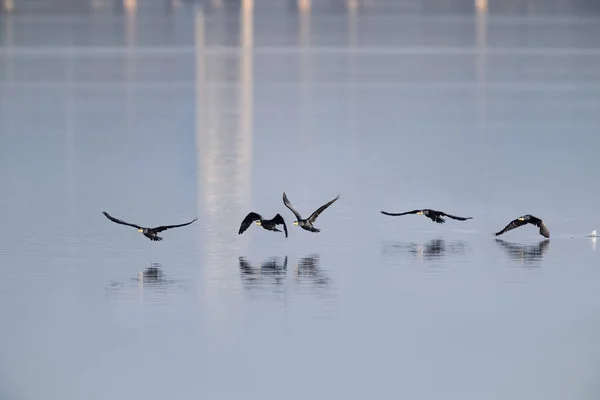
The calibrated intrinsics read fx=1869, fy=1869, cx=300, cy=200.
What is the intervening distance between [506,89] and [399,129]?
12.1 meters

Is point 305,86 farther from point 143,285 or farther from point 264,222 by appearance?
point 143,285

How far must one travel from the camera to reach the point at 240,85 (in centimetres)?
4659

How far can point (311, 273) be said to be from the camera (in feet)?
54.7

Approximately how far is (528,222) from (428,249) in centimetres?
99

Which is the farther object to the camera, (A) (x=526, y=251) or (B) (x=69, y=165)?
(B) (x=69, y=165)

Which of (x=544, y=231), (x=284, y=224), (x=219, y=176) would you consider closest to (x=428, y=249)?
(x=544, y=231)

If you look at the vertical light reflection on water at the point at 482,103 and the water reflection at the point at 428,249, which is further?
the vertical light reflection on water at the point at 482,103

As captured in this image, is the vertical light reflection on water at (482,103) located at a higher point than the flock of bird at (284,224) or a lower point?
higher

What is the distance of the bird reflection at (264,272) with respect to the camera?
1623 centimetres

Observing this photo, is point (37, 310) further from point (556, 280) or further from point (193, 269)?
point (556, 280)

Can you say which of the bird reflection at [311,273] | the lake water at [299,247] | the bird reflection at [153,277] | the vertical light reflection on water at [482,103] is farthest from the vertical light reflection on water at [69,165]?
the vertical light reflection on water at [482,103]

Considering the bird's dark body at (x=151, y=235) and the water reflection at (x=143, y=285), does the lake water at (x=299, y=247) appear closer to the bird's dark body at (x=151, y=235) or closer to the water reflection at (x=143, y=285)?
the water reflection at (x=143, y=285)

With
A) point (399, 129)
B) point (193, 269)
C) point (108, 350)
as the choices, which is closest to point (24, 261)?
point (193, 269)

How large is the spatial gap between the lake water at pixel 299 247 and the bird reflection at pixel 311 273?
5cm
